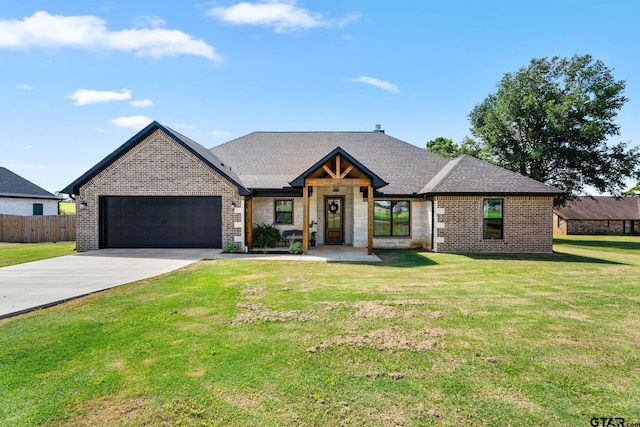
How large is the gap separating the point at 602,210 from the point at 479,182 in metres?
34.6

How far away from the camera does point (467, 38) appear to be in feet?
49.1

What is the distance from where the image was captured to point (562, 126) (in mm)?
24391

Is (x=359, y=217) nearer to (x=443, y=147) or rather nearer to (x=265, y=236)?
(x=265, y=236)

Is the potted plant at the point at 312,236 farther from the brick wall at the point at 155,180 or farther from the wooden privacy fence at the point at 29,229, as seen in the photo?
the wooden privacy fence at the point at 29,229

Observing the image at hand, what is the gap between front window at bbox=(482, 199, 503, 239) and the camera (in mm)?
15602

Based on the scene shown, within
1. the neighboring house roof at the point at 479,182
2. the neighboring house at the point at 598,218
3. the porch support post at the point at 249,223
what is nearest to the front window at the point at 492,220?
the neighboring house roof at the point at 479,182

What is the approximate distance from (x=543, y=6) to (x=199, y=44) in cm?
1241

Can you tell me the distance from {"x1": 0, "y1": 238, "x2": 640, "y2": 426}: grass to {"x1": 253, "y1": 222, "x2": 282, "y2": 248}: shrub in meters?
7.98

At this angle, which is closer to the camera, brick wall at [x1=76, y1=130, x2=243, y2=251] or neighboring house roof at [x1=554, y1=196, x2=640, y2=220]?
brick wall at [x1=76, y1=130, x2=243, y2=251]

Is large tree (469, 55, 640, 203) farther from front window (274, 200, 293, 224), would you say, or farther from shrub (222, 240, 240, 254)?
shrub (222, 240, 240, 254)

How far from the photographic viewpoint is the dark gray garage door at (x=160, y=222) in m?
15.4

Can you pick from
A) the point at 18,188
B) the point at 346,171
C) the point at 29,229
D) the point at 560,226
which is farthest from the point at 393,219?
the point at 560,226

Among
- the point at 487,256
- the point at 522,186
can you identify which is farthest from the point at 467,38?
the point at 487,256

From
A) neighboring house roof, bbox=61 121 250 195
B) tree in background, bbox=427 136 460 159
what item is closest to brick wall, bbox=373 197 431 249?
neighboring house roof, bbox=61 121 250 195
